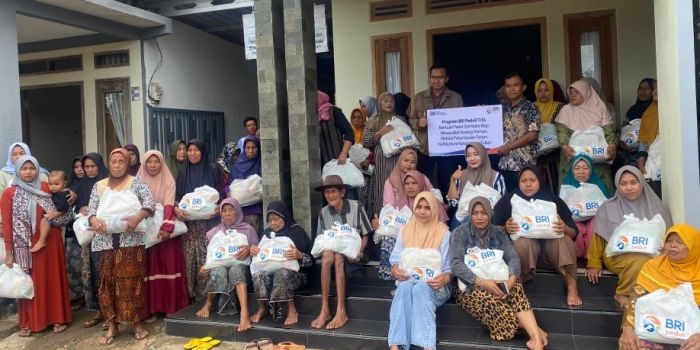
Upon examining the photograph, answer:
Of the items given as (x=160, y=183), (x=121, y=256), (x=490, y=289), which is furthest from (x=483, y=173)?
(x=121, y=256)

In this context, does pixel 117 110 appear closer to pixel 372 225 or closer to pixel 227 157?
pixel 227 157

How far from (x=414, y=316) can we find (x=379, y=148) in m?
2.16

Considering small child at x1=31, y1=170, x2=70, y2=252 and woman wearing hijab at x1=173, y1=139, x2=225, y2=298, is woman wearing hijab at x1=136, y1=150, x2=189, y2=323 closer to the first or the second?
woman wearing hijab at x1=173, y1=139, x2=225, y2=298

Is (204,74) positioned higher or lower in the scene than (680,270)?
higher

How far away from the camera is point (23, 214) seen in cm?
503

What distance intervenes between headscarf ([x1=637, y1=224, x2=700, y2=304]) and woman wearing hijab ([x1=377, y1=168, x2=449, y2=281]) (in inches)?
68.1

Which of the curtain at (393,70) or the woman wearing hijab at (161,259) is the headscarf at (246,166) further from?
the curtain at (393,70)

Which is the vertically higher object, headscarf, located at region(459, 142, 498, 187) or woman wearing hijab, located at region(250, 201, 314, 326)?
headscarf, located at region(459, 142, 498, 187)

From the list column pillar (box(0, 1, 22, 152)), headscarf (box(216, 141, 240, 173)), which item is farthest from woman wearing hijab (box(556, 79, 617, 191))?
column pillar (box(0, 1, 22, 152))

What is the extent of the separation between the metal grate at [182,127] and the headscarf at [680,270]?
23.3 ft

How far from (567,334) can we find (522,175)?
4.20 ft

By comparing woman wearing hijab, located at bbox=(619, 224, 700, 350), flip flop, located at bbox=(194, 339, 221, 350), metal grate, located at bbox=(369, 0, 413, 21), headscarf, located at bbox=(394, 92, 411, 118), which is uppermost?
metal grate, located at bbox=(369, 0, 413, 21)

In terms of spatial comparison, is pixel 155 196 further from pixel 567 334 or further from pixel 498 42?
pixel 498 42

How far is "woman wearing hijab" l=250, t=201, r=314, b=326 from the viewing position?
15.2 feet
